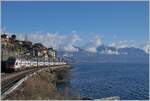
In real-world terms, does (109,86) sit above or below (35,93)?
below

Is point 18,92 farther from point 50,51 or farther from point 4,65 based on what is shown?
point 50,51

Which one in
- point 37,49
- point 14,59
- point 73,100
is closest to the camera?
point 73,100

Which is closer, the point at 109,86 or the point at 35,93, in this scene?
the point at 35,93

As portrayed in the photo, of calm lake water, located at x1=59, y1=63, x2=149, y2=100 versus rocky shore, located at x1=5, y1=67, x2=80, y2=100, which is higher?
rocky shore, located at x1=5, y1=67, x2=80, y2=100

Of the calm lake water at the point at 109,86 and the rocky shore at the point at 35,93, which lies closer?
the rocky shore at the point at 35,93

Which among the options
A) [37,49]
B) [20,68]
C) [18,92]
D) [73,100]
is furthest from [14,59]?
[37,49]

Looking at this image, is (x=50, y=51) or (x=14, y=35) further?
(x=50, y=51)

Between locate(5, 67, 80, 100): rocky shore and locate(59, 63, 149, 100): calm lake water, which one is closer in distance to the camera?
locate(5, 67, 80, 100): rocky shore

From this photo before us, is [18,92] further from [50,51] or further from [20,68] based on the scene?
[50,51]

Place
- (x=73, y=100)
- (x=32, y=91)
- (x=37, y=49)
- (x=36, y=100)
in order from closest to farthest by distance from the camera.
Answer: (x=36, y=100) → (x=73, y=100) → (x=32, y=91) → (x=37, y=49)

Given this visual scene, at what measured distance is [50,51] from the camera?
12662cm

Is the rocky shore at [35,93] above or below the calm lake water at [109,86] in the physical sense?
above

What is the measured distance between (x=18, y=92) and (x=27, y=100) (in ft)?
12.8

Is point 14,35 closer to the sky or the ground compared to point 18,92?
closer to the sky
